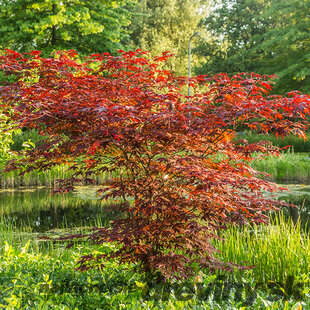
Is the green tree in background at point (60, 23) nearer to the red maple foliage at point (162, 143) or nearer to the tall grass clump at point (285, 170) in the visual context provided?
the tall grass clump at point (285, 170)

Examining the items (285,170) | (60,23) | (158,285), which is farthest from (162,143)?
(60,23)

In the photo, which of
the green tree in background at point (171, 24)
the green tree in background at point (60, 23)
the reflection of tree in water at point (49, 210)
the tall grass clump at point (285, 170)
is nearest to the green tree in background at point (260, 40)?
the green tree in background at point (171, 24)

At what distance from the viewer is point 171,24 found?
32094 millimetres

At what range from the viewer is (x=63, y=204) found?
9602 mm

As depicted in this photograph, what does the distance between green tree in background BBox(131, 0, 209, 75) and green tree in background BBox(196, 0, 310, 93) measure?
1737mm

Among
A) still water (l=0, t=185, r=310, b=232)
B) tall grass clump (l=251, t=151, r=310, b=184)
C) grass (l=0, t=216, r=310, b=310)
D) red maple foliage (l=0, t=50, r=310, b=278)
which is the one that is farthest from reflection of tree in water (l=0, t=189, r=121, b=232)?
tall grass clump (l=251, t=151, r=310, b=184)

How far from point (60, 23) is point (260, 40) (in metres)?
20.8

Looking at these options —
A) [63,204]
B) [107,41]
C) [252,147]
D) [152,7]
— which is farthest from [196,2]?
[252,147]

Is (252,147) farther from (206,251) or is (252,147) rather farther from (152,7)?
(152,7)

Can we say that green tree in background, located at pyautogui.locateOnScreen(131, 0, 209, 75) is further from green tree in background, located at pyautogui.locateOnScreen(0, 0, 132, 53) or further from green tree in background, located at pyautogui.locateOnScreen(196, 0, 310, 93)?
green tree in background, located at pyautogui.locateOnScreen(0, 0, 132, 53)

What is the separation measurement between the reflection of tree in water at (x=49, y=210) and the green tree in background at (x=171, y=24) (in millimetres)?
21677

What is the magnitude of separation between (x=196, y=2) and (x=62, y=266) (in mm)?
35658

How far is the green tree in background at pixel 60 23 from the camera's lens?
16047mm

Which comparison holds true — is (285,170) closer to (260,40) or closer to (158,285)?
(158,285)
